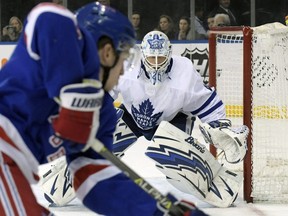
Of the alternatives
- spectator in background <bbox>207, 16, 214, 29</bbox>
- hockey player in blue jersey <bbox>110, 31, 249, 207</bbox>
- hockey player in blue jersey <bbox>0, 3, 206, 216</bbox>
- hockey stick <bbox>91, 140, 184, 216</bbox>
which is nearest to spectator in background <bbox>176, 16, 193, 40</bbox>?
spectator in background <bbox>207, 16, 214, 29</bbox>

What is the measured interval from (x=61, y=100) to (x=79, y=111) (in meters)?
0.04

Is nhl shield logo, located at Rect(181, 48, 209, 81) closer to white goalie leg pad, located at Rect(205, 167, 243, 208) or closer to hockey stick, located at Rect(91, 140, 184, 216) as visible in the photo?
white goalie leg pad, located at Rect(205, 167, 243, 208)

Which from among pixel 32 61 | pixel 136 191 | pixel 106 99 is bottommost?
pixel 136 191

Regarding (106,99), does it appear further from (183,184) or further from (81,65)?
(183,184)

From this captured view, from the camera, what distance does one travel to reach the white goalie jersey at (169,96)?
3.55m

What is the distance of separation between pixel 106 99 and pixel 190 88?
154 cm

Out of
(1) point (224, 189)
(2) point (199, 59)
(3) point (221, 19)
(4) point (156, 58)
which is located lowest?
(1) point (224, 189)

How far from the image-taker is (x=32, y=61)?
1729mm

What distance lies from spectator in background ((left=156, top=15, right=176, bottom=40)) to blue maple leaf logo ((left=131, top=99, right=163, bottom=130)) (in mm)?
3724

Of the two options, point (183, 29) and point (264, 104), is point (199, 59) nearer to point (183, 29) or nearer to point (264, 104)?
point (183, 29)

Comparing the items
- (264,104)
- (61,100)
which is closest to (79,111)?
(61,100)

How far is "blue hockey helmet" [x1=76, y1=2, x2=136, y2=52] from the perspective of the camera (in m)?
1.82

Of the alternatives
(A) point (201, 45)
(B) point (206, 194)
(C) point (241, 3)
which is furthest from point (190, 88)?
(C) point (241, 3)

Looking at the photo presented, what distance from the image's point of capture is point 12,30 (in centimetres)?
740
